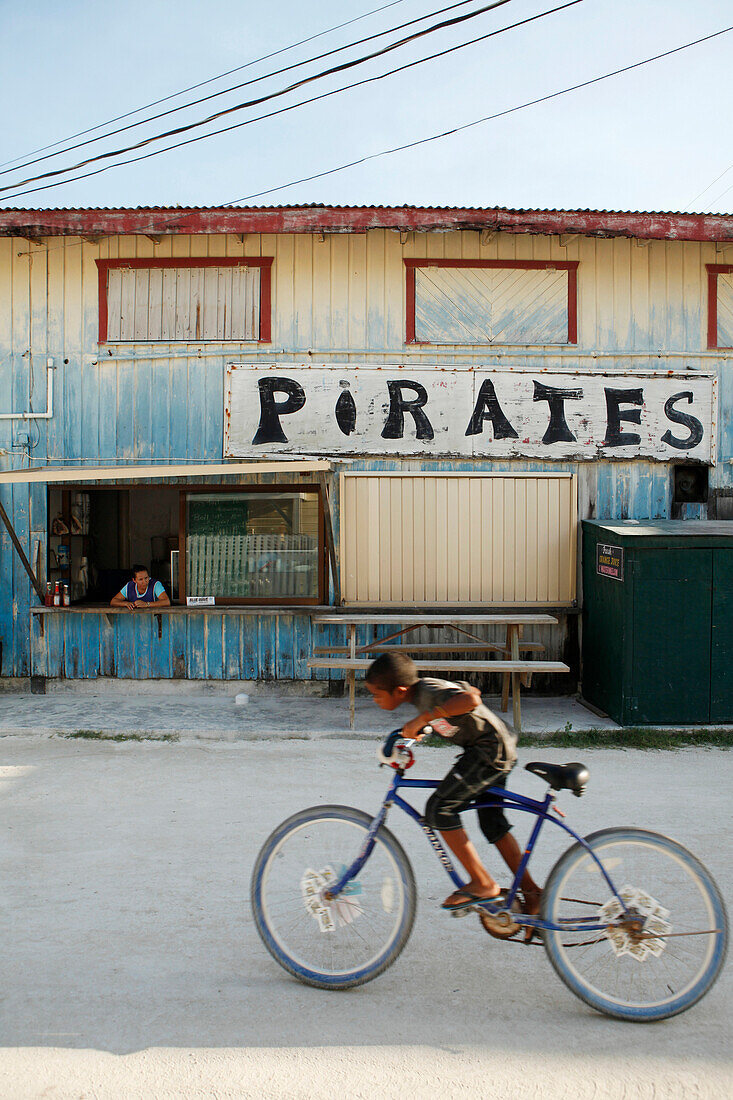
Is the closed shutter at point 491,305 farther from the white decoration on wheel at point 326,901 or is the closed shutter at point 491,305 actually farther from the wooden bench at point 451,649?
the white decoration on wheel at point 326,901

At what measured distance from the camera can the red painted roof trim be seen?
869 cm

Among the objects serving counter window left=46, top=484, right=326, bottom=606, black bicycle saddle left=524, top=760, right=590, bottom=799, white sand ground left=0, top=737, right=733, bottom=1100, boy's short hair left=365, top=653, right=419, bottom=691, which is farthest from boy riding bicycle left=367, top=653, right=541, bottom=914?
serving counter window left=46, top=484, right=326, bottom=606

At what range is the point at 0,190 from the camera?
9719mm

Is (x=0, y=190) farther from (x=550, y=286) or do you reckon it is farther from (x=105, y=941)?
(x=105, y=941)

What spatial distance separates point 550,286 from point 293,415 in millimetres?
3302

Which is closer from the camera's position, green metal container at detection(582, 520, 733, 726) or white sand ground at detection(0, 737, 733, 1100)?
white sand ground at detection(0, 737, 733, 1100)

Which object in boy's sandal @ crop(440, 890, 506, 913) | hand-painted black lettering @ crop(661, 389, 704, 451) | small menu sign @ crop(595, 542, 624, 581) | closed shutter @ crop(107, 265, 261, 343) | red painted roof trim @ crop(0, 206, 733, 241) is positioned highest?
red painted roof trim @ crop(0, 206, 733, 241)

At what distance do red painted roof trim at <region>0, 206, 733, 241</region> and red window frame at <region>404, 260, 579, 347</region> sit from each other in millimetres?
532

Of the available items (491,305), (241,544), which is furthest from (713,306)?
Result: (241,544)

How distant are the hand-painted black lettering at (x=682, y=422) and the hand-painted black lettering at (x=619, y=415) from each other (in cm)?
33

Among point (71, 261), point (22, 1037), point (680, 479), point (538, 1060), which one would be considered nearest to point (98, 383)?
point (71, 261)

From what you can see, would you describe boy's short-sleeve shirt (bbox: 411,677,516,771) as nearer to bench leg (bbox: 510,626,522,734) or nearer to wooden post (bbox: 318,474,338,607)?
bench leg (bbox: 510,626,522,734)

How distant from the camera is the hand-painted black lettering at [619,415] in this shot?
9.34 meters

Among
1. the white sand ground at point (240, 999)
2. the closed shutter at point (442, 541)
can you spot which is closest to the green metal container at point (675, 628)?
the closed shutter at point (442, 541)
